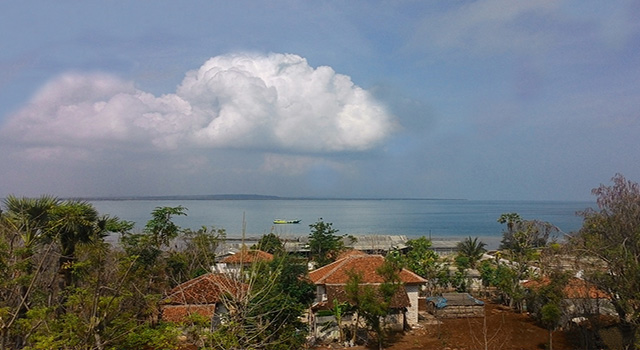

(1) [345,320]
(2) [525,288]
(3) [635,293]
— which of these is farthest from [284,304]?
(2) [525,288]

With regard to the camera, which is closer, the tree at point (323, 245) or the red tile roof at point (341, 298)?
the red tile roof at point (341, 298)

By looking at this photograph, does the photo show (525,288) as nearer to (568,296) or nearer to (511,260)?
(511,260)

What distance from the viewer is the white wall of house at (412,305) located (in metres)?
22.7

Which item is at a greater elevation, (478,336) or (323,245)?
(323,245)

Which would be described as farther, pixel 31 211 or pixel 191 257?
pixel 191 257

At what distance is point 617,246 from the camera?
16.4 metres

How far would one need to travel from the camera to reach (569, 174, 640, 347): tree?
49.9ft

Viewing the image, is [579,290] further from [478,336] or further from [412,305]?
[412,305]

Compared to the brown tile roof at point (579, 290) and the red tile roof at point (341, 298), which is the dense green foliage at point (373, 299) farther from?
the brown tile roof at point (579, 290)

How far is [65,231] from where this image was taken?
1272cm

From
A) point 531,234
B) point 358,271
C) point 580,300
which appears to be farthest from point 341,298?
point 531,234

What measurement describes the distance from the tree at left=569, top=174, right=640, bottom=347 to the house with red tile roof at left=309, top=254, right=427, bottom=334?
8.14 m

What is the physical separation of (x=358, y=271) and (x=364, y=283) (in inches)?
54.0

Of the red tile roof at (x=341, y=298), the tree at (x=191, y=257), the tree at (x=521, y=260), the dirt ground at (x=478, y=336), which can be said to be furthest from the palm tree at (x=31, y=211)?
the tree at (x=521, y=260)
